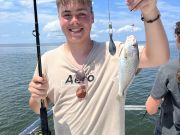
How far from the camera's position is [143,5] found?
2.36 m

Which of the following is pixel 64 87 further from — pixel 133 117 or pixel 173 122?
pixel 133 117

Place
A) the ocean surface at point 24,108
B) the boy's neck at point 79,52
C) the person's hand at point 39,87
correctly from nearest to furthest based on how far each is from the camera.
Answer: the person's hand at point 39,87 → the boy's neck at point 79,52 → the ocean surface at point 24,108

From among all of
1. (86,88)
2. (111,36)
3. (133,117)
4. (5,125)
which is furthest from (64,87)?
(5,125)

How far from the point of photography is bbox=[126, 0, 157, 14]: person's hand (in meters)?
2.29

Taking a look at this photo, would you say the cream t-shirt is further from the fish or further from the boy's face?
the fish

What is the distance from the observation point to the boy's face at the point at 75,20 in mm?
2973

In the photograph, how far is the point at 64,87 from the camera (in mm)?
3125

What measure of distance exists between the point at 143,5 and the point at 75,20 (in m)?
0.81

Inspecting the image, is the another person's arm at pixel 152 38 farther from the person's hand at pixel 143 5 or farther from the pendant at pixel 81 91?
the pendant at pixel 81 91

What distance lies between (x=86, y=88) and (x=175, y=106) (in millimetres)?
1438

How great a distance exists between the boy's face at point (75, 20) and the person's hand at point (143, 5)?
72 centimetres

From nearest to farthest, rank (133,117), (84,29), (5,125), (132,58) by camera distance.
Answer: (132,58)
(84,29)
(133,117)
(5,125)

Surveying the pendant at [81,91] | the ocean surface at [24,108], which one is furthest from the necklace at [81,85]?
the ocean surface at [24,108]

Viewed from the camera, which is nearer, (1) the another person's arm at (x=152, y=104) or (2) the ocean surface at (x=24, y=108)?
(1) the another person's arm at (x=152, y=104)
